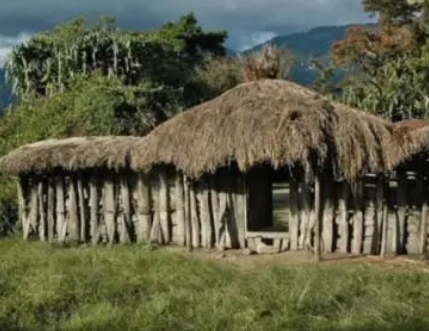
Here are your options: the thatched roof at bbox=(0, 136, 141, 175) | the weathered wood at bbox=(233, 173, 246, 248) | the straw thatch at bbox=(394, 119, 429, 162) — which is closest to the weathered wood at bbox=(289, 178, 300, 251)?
the weathered wood at bbox=(233, 173, 246, 248)

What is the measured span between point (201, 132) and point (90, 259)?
296cm

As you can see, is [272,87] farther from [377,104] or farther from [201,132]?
[377,104]

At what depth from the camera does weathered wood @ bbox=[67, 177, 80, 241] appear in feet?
54.0

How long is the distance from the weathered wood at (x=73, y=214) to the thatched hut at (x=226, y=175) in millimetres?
20

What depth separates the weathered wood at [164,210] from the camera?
1577 cm

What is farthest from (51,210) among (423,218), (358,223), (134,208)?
(423,218)

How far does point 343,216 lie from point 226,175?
7.58 feet

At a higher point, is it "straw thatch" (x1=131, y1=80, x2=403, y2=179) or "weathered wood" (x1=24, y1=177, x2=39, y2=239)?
"straw thatch" (x1=131, y1=80, x2=403, y2=179)

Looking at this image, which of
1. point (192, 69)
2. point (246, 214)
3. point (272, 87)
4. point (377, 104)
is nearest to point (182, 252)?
point (246, 214)

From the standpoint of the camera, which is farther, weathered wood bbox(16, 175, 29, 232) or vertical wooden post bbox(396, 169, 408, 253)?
weathered wood bbox(16, 175, 29, 232)

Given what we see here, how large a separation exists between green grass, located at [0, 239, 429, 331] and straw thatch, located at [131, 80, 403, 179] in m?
1.90

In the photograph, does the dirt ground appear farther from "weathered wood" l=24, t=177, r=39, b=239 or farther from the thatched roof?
"weathered wood" l=24, t=177, r=39, b=239

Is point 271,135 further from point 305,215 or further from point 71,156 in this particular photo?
point 71,156

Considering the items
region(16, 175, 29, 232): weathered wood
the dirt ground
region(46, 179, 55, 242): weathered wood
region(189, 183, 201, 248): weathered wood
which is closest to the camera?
the dirt ground
